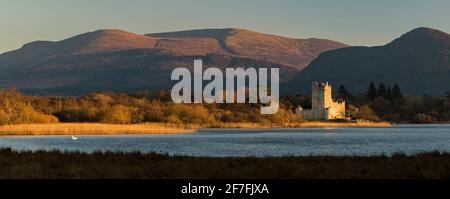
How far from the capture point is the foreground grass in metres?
26.9

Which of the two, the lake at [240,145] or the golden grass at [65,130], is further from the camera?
the golden grass at [65,130]

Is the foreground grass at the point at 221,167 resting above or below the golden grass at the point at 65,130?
above

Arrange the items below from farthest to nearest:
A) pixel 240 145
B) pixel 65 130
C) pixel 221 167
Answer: pixel 65 130, pixel 240 145, pixel 221 167

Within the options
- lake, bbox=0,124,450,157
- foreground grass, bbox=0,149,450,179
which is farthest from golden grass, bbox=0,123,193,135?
foreground grass, bbox=0,149,450,179

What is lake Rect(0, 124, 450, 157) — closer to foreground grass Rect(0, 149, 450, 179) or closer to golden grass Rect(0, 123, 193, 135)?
foreground grass Rect(0, 149, 450, 179)

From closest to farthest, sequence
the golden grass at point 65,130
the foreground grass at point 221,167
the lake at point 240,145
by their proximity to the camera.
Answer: the foreground grass at point 221,167 < the lake at point 240,145 < the golden grass at point 65,130

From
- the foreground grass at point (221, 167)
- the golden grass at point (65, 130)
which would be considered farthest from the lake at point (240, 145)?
the golden grass at point (65, 130)

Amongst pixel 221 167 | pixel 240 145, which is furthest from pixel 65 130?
pixel 221 167

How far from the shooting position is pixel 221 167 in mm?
29422

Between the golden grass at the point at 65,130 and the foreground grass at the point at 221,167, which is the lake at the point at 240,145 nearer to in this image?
the foreground grass at the point at 221,167

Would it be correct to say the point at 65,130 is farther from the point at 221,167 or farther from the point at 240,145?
the point at 221,167

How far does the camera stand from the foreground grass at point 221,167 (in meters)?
26.9
